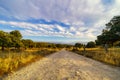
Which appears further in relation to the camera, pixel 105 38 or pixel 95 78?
pixel 105 38

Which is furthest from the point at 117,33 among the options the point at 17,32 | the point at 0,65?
the point at 17,32

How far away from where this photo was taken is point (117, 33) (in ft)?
72.3

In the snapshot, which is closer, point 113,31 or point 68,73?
point 68,73

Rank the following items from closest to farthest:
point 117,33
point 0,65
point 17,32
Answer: point 0,65 < point 117,33 < point 17,32

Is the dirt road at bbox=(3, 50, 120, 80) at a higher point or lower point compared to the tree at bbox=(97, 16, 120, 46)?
lower

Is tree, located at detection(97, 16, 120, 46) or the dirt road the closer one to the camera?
the dirt road

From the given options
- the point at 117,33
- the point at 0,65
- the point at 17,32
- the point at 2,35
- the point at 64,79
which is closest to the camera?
the point at 64,79

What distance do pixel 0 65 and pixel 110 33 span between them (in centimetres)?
1933

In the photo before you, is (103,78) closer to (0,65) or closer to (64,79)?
(64,79)

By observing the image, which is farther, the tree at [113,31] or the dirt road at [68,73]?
the tree at [113,31]

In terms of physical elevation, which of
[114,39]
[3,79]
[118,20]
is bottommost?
[3,79]

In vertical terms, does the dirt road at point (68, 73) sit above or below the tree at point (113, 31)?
below

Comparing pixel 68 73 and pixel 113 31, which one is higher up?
pixel 113 31

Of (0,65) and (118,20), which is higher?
(118,20)
